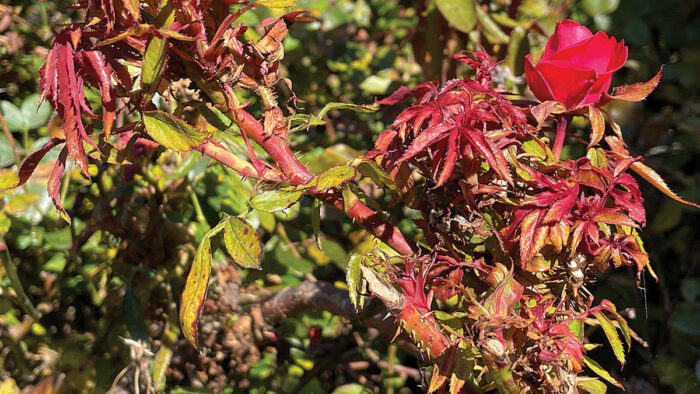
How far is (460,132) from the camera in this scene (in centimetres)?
43

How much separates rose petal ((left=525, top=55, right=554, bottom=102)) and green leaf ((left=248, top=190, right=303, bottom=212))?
8.1 inches

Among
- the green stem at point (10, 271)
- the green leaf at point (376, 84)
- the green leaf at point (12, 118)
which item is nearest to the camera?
the green stem at point (10, 271)

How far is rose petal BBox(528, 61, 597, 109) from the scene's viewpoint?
46 centimetres

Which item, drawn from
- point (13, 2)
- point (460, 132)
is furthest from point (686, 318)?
point (13, 2)

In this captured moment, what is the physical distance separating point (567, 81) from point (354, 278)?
0.22m

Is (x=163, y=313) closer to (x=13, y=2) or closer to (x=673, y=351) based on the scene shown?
(x=13, y=2)

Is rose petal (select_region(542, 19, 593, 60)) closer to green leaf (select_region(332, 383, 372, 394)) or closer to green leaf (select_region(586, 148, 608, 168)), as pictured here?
green leaf (select_region(586, 148, 608, 168))

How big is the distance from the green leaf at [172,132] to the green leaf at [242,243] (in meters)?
0.07

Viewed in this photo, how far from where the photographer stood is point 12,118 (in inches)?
36.3

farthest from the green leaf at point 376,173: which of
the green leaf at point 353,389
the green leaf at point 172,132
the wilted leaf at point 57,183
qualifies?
the green leaf at point 353,389

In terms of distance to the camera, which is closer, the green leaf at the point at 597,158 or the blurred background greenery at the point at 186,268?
the green leaf at the point at 597,158

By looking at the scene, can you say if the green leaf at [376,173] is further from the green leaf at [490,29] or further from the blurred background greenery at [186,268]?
the green leaf at [490,29]

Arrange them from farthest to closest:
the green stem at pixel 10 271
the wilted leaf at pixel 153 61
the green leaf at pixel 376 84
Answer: the green leaf at pixel 376 84 < the green stem at pixel 10 271 < the wilted leaf at pixel 153 61

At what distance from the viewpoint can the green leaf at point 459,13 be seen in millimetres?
929
